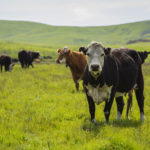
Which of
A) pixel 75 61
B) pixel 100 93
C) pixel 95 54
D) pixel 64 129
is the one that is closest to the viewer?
→ pixel 95 54

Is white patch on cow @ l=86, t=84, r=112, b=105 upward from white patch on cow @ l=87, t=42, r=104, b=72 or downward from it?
downward

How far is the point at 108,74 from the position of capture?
5820mm

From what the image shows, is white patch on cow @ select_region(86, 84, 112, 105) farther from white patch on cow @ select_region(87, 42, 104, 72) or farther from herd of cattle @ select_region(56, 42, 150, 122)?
white patch on cow @ select_region(87, 42, 104, 72)

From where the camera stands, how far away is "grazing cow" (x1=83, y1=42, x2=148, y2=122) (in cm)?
552

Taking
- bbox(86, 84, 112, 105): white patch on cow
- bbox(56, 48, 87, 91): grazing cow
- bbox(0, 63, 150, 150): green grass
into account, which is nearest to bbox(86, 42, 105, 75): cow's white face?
bbox(86, 84, 112, 105): white patch on cow

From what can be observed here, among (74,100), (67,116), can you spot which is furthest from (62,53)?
(67,116)

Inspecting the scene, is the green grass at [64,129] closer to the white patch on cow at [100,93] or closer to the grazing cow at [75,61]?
the white patch on cow at [100,93]

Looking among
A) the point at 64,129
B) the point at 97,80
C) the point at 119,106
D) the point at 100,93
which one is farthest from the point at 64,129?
the point at 119,106

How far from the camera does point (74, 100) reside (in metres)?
9.25

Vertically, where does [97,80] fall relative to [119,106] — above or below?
above

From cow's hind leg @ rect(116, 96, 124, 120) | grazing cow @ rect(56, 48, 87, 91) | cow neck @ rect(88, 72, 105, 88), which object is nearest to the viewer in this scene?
cow neck @ rect(88, 72, 105, 88)

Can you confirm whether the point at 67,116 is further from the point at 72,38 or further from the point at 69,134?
the point at 72,38

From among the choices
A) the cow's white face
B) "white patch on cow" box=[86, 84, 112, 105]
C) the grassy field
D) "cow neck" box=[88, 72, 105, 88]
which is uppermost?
Answer: the cow's white face

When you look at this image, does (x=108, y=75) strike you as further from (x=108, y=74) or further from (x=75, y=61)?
(x=75, y=61)
